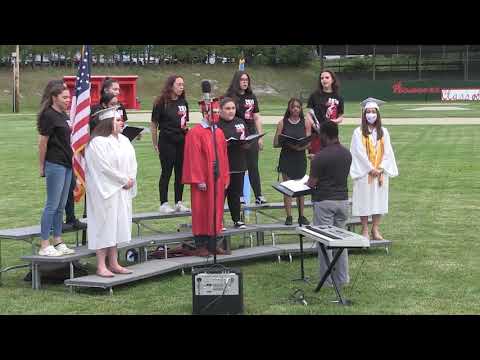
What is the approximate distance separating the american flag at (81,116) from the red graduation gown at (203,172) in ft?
4.13

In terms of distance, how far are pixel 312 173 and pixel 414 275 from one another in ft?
6.31

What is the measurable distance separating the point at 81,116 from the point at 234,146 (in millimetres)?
2072

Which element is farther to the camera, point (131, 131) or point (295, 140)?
point (295, 140)

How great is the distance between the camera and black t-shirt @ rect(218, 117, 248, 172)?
37.4ft

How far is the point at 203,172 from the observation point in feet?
35.1

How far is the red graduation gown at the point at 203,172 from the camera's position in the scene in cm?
1067

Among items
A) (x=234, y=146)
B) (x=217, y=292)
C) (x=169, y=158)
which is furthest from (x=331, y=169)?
(x=169, y=158)

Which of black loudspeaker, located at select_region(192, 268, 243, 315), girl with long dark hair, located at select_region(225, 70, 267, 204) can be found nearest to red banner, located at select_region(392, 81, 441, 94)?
girl with long dark hair, located at select_region(225, 70, 267, 204)

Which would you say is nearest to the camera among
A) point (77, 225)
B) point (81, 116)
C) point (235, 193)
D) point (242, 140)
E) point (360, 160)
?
point (81, 116)

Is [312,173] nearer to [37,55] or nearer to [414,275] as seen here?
[414,275]

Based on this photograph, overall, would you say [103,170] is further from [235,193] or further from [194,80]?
[194,80]

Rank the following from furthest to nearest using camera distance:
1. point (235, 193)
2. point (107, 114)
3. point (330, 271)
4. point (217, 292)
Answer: point (235, 193), point (107, 114), point (330, 271), point (217, 292)

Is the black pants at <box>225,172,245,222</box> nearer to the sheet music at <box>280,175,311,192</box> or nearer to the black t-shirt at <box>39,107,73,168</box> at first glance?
the sheet music at <box>280,175,311,192</box>

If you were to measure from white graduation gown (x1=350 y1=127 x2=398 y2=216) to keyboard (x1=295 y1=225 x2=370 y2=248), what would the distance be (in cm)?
269
